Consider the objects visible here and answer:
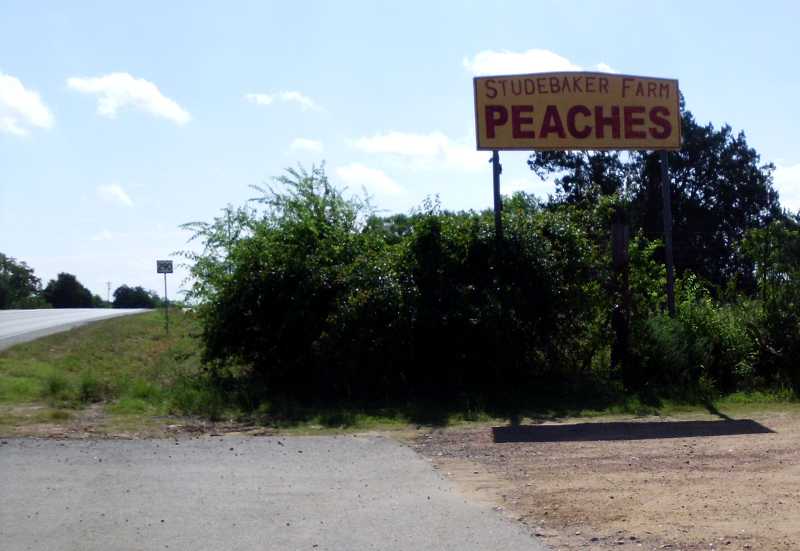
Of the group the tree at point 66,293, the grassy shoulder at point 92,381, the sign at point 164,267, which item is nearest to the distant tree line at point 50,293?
the tree at point 66,293

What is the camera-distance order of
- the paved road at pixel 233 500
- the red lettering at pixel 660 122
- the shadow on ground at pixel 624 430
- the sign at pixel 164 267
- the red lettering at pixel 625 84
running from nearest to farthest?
the paved road at pixel 233 500, the shadow on ground at pixel 624 430, the red lettering at pixel 625 84, the red lettering at pixel 660 122, the sign at pixel 164 267

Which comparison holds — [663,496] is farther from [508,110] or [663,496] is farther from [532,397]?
[508,110]

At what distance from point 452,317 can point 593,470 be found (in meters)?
5.58

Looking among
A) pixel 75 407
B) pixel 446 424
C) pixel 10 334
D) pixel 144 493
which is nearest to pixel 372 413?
pixel 446 424

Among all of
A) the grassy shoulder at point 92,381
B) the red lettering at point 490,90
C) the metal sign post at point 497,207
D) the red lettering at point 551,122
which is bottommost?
the grassy shoulder at point 92,381

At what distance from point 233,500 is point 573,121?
10445 mm

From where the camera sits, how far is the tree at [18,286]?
296ft

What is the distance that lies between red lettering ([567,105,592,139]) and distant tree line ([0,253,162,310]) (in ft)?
259

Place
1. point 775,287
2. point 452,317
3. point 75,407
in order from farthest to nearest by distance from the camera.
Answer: point 775,287
point 452,317
point 75,407

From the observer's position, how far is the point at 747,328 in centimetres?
1627

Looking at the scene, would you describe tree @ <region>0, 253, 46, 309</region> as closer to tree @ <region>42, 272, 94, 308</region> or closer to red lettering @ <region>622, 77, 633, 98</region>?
tree @ <region>42, 272, 94, 308</region>

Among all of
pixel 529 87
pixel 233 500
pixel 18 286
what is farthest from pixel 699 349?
pixel 18 286

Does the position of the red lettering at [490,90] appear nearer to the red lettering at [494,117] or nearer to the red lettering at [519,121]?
the red lettering at [494,117]

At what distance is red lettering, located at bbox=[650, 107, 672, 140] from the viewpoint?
52.7ft
